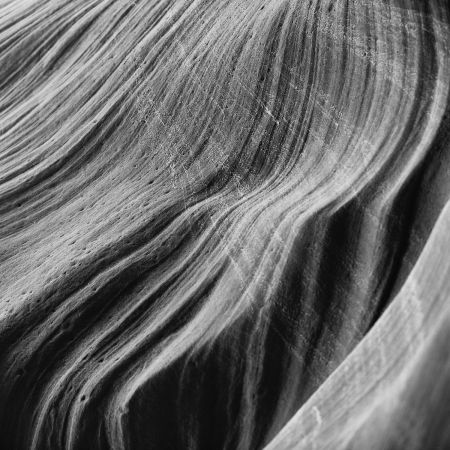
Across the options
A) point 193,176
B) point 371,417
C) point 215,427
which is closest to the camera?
point 371,417

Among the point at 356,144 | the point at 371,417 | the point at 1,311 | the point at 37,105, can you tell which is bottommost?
the point at 371,417

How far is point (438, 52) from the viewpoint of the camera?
62 centimetres

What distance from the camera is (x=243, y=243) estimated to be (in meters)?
0.61

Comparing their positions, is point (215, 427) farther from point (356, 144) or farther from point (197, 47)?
point (197, 47)

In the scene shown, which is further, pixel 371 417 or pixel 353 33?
pixel 353 33

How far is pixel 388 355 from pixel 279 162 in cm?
23

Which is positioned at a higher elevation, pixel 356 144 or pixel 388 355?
pixel 356 144

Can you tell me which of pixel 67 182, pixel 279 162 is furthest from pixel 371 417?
pixel 67 182

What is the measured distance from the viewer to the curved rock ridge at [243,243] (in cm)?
51

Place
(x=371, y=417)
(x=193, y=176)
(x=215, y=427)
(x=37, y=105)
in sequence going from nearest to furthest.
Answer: (x=371, y=417)
(x=215, y=427)
(x=193, y=176)
(x=37, y=105)

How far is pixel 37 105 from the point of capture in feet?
2.75

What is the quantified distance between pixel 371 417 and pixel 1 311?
1.14 feet

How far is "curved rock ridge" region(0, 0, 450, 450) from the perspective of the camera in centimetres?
51

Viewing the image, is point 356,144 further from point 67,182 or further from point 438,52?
point 67,182
